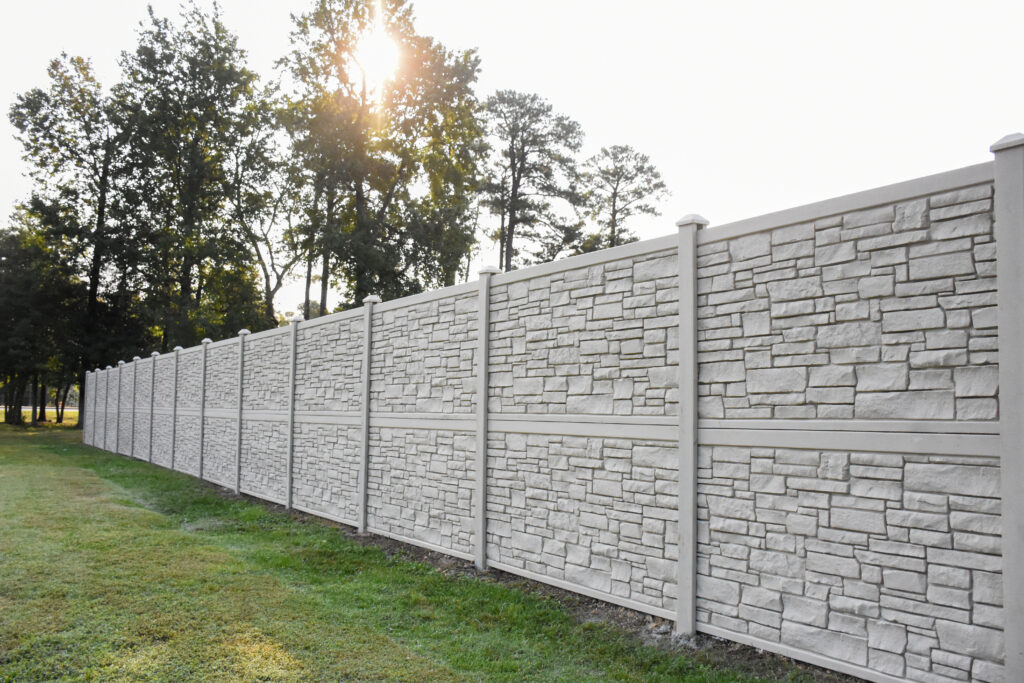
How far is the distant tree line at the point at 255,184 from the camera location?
24094 mm

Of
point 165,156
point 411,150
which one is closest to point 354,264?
point 411,150

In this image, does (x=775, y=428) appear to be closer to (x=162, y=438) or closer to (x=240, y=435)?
(x=240, y=435)

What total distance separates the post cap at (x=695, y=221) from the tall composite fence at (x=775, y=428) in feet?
0.08

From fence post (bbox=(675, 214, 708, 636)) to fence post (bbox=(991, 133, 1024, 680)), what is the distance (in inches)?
69.8

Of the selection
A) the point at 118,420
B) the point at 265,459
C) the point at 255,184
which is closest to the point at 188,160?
the point at 255,184

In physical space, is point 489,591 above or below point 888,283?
below

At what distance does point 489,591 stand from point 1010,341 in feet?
14.0

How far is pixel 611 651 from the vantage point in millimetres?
4508

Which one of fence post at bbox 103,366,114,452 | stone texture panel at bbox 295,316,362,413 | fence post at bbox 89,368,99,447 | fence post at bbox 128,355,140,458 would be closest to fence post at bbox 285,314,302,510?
stone texture panel at bbox 295,316,362,413

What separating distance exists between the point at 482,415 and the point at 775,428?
309 cm

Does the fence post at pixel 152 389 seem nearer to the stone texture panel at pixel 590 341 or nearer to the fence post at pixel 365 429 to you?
the fence post at pixel 365 429

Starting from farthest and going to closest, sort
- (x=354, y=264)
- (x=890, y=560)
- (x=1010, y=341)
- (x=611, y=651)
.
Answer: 1. (x=354, y=264)
2. (x=611, y=651)
3. (x=890, y=560)
4. (x=1010, y=341)

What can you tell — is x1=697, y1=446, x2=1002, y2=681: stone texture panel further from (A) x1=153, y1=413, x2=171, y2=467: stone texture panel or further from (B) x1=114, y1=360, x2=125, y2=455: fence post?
(B) x1=114, y1=360, x2=125, y2=455: fence post

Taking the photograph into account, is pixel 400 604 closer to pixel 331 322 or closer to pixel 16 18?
pixel 331 322
